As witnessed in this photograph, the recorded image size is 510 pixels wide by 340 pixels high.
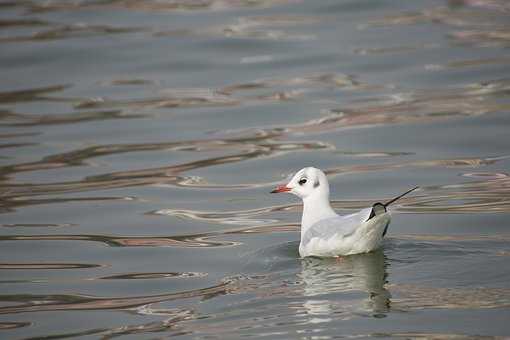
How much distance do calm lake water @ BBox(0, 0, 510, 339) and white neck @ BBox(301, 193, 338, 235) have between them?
0.29 meters

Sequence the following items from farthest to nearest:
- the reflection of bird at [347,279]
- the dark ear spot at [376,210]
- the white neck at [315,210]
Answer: the white neck at [315,210]
the dark ear spot at [376,210]
the reflection of bird at [347,279]

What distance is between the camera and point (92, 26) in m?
21.3

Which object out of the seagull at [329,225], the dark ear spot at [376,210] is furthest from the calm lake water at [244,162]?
the dark ear spot at [376,210]

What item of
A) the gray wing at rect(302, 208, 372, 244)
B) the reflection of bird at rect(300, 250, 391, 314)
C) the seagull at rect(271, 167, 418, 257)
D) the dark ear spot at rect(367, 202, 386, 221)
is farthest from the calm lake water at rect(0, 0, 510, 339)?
the dark ear spot at rect(367, 202, 386, 221)

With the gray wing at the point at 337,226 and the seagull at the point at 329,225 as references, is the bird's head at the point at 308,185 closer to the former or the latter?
the seagull at the point at 329,225

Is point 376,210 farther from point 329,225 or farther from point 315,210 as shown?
point 315,210

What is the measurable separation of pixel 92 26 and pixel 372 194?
1097cm

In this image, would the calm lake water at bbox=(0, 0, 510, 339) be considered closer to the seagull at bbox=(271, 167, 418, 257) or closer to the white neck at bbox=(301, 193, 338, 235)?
the seagull at bbox=(271, 167, 418, 257)

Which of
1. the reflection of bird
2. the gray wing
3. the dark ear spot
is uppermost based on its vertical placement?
the dark ear spot

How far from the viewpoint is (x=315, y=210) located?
977 cm

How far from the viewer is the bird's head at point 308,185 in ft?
32.2

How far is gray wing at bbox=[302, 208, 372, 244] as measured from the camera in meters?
8.86

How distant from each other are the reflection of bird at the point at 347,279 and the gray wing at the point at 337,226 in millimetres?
211

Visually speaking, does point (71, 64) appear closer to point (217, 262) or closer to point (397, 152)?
point (397, 152)
